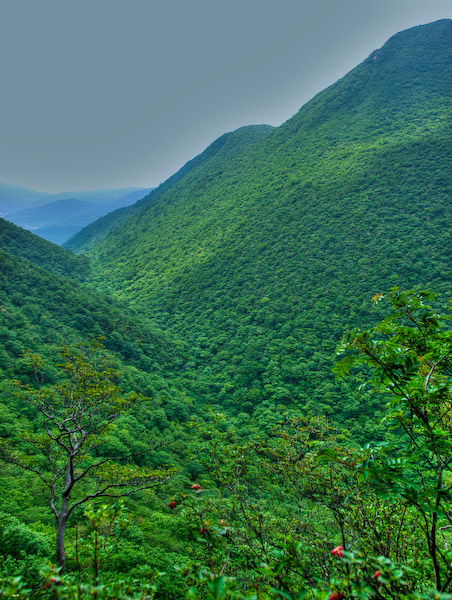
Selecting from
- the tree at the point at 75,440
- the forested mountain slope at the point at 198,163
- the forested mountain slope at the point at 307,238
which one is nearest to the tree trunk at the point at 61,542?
the tree at the point at 75,440

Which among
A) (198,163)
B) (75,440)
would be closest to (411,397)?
(75,440)

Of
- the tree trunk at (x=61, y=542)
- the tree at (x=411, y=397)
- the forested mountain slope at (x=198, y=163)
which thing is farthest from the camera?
the forested mountain slope at (x=198, y=163)

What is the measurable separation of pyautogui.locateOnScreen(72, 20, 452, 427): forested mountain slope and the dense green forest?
33 cm

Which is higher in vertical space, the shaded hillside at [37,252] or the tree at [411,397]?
the shaded hillside at [37,252]

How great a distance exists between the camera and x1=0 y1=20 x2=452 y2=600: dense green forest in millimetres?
2557

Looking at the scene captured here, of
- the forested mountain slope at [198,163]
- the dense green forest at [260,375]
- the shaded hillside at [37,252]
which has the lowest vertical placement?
the dense green forest at [260,375]

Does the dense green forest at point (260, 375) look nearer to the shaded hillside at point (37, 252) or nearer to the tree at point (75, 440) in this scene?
the tree at point (75, 440)

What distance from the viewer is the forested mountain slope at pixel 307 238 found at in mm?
28594

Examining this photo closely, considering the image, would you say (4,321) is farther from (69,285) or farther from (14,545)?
(14,545)

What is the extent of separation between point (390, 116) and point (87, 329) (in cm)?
6696

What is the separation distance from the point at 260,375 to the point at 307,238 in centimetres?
2427

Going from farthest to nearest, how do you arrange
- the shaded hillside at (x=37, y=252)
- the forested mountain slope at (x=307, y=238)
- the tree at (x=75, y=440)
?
the shaded hillside at (x=37, y=252), the forested mountain slope at (x=307, y=238), the tree at (x=75, y=440)

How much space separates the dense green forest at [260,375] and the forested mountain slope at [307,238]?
1.09ft

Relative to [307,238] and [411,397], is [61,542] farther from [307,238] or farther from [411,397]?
[307,238]
